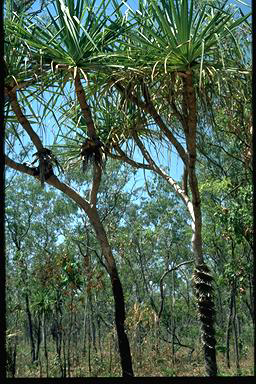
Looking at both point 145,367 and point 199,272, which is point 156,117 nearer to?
point 199,272

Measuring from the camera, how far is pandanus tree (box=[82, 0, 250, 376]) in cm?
346

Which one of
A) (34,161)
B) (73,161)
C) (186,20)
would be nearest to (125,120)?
(73,161)

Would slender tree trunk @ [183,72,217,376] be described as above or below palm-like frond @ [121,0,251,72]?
below

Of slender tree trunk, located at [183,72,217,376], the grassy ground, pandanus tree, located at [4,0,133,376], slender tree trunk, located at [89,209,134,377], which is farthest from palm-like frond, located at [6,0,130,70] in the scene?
the grassy ground

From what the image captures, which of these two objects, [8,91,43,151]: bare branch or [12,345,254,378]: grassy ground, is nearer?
[8,91,43,151]: bare branch

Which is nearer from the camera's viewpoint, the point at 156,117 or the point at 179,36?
the point at 179,36

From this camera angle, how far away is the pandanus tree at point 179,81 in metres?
3.46

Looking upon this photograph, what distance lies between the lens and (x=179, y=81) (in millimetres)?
4055

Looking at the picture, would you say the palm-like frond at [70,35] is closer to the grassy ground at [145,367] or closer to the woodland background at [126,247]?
the woodland background at [126,247]

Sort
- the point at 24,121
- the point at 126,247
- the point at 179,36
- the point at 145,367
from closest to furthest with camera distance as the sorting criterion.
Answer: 1. the point at 179,36
2. the point at 24,121
3. the point at 145,367
4. the point at 126,247

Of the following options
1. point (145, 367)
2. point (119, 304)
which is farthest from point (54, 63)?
point (145, 367)

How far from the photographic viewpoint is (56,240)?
1168 centimetres

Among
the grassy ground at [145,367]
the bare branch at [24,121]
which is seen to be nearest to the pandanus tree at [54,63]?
the bare branch at [24,121]

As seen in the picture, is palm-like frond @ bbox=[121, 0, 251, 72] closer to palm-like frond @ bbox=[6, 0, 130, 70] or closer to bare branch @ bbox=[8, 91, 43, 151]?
palm-like frond @ bbox=[6, 0, 130, 70]
